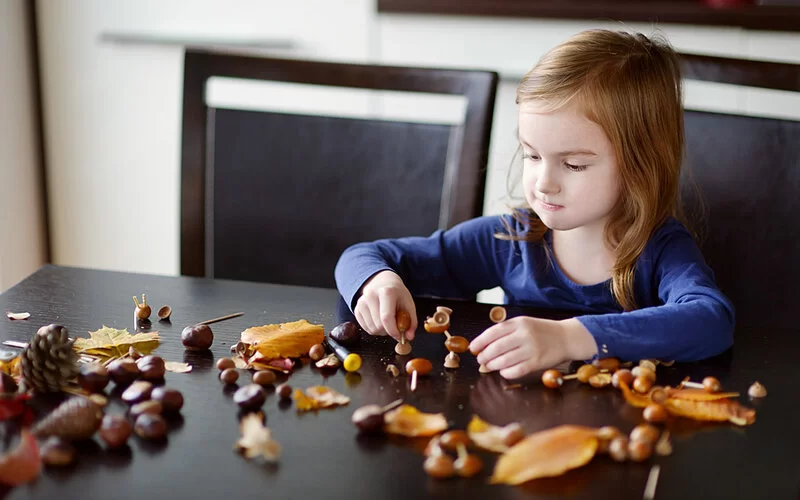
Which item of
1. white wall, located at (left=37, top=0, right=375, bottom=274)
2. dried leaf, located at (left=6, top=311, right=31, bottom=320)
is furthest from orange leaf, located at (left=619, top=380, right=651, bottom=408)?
white wall, located at (left=37, top=0, right=375, bottom=274)

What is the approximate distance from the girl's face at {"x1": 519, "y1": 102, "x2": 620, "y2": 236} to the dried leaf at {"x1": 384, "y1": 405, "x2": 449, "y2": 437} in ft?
1.61

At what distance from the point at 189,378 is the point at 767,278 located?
0.96 metres

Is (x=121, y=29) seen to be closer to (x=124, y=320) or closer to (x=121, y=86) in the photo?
(x=121, y=86)

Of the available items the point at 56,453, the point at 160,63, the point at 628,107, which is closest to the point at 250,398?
the point at 56,453

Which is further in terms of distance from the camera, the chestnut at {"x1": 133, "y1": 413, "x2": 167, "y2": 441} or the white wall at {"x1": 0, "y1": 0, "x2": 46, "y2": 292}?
the white wall at {"x1": 0, "y1": 0, "x2": 46, "y2": 292}

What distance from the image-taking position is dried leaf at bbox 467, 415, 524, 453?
29.2 inches

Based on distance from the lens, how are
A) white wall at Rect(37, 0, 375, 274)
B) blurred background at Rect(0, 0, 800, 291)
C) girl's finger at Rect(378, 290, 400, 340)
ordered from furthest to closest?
white wall at Rect(37, 0, 375, 274) < blurred background at Rect(0, 0, 800, 291) < girl's finger at Rect(378, 290, 400, 340)

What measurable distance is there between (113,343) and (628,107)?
74 centimetres

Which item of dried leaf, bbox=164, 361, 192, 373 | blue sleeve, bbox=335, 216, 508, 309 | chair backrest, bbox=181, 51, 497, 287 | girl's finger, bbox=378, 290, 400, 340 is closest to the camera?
dried leaf, bbox=164, 361, 192, 373

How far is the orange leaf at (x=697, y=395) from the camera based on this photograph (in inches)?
33.9

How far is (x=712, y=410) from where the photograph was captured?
837mm

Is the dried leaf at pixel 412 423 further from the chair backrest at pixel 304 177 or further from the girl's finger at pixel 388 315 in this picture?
the chair backrest at pixel 304 177

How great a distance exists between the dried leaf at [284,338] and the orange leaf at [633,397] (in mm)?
333

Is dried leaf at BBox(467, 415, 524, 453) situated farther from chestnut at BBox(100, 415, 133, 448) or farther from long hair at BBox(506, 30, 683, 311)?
long hair at BBox(506, 30, 683, 311)
